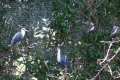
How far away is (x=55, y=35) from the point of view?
12.9 feet

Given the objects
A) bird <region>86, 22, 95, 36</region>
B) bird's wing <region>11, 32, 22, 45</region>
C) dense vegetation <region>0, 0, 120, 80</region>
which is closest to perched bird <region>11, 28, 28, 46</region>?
bird's wing <region>11, 32, 22, 45</region>

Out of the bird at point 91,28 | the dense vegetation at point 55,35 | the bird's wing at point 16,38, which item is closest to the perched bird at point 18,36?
the bird's wing at point 16,38

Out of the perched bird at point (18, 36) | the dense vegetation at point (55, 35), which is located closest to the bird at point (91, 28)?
the dense vegetation at point (55, 35)

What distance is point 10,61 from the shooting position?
13.0 feet

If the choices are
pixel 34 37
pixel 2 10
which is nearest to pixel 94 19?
pixel 34 37

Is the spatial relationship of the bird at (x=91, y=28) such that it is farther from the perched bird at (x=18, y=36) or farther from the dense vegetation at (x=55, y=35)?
the perched bird at (x=18, y=36)

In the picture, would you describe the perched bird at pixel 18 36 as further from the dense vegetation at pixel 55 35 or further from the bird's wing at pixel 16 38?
the dense vegetation at pixel 55 35

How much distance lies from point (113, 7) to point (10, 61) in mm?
2279

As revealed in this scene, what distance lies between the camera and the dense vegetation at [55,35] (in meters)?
3.83

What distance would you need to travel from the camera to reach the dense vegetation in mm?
3832

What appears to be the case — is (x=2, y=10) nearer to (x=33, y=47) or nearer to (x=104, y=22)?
(x=33, y=47)

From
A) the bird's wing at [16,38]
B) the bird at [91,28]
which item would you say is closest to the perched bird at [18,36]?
the bird's wing at [16,38]

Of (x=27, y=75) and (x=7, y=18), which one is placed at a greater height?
(x=7, y=18)

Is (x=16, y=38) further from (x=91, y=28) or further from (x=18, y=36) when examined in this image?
(x=91, y=28)
